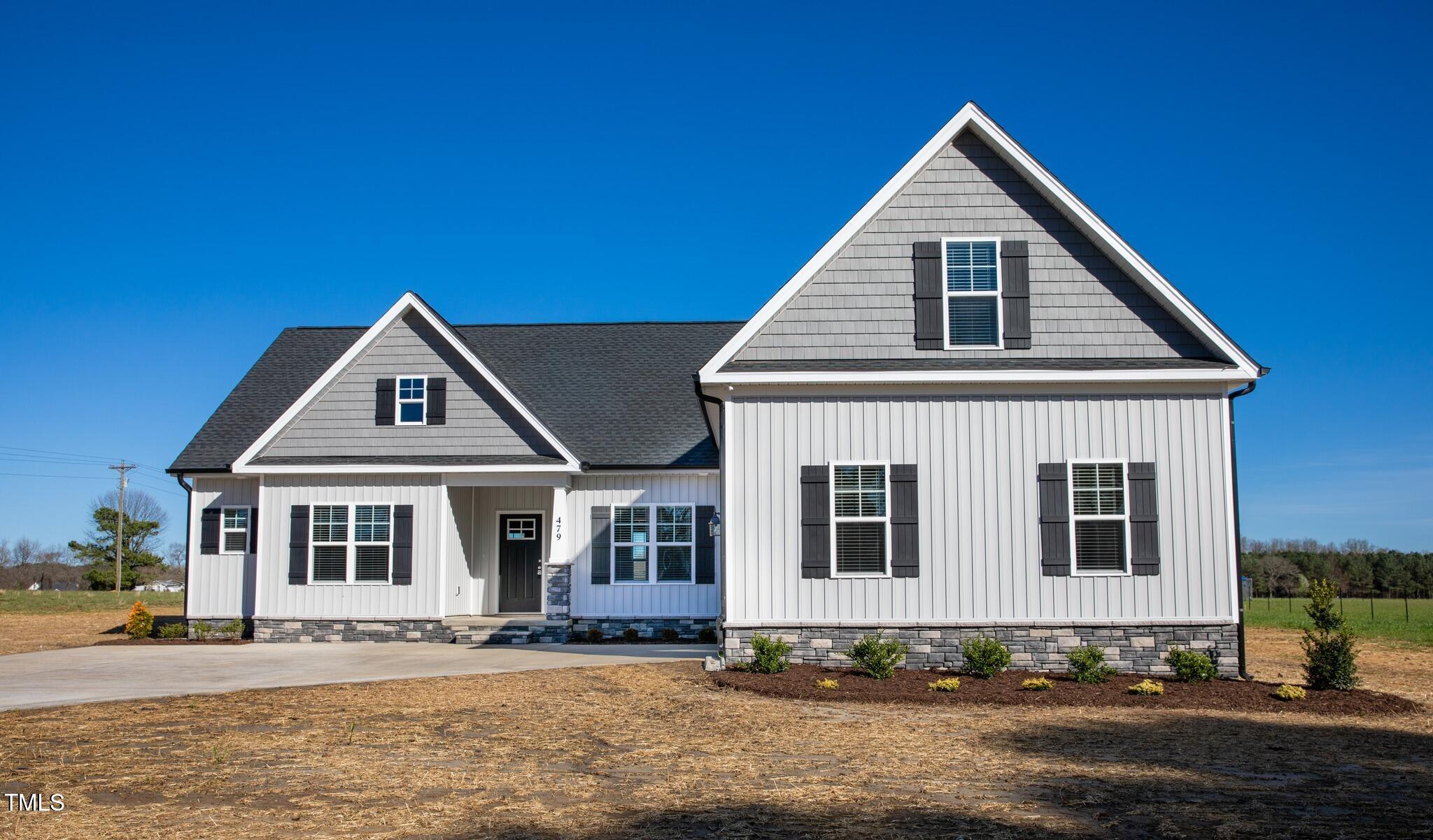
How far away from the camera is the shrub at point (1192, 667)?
14.2 meters

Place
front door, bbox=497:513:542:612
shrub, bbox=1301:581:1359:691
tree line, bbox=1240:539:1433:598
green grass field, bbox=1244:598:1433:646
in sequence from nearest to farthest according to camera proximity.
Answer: shrub, bbox=1301:581:1359:691 < front door, bbox=497:513:542:612 < green grass field, bbox=1244:598:1433:646 < tree line, bbox=1240:539:1433:598

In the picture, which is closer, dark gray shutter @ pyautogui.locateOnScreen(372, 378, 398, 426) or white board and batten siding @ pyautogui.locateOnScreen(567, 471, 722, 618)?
white board and batten siding @ pyautogui.locateOnScreen(567, 471, 722, 618)

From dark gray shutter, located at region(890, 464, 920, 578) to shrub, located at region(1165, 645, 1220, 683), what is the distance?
344cm

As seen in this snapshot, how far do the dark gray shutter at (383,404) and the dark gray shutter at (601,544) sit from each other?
14.0ft

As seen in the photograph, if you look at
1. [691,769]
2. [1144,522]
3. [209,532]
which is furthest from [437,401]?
[691,769]

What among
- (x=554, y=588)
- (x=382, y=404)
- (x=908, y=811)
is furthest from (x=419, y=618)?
(x=908, y=811)

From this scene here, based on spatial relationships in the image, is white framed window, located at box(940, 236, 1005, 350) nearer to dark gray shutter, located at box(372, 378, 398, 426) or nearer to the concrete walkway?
the concrete walkway

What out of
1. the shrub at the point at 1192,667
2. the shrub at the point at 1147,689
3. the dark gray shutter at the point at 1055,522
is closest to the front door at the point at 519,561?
the dark gray shutter at the point at 1055,522

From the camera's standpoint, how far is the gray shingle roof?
22000 mm

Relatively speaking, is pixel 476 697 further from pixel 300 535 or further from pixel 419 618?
pixel 300 535

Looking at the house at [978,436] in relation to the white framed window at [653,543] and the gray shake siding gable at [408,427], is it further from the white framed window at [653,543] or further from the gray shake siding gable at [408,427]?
the gray shake siding gable at [408,427]

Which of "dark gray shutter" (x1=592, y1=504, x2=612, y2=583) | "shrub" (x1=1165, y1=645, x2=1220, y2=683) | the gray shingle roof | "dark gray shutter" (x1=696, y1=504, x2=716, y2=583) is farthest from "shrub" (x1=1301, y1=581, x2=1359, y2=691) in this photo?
"dark gray shutter" (x1=592, y1=504, x2=612, y2=583)

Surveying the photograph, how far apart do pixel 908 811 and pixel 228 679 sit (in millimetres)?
10955

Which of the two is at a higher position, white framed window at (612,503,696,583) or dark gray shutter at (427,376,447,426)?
dark gray shutter at (427,376,447,426)
